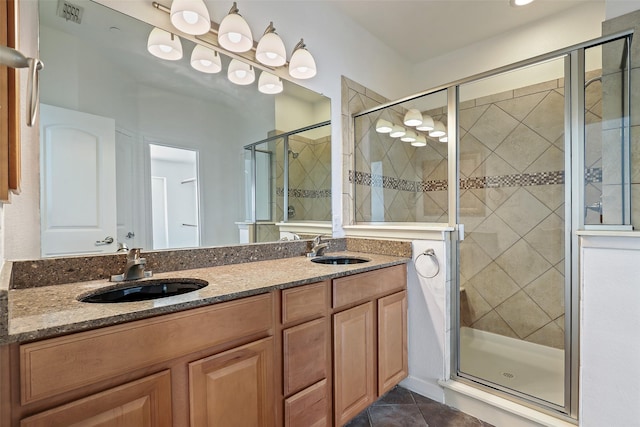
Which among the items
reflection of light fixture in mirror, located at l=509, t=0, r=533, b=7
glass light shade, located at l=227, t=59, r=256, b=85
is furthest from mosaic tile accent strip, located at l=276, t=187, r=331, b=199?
reflection of light fixture in mirror, located at l=509, t=0, r=533, b=7

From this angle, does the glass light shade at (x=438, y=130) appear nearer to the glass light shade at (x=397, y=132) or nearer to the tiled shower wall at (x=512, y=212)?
the tiled shower wall at (x=512, y=212)

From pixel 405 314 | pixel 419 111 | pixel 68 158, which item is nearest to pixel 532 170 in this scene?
pixel 419 111

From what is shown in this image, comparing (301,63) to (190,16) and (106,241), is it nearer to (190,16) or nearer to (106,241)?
(190,16)

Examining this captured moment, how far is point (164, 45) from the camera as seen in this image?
1.47 m

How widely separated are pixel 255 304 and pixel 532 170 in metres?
2.38

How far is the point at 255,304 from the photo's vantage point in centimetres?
113

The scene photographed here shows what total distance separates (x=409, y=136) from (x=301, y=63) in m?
1.23

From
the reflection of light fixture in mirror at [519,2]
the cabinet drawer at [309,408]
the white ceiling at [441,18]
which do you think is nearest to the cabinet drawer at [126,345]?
the cabinet drawer at [309,408]

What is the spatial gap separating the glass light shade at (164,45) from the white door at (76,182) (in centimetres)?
42

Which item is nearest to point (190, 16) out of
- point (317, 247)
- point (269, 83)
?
point (269, 83)

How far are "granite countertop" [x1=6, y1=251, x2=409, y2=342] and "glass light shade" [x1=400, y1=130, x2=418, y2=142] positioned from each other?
1.50 m

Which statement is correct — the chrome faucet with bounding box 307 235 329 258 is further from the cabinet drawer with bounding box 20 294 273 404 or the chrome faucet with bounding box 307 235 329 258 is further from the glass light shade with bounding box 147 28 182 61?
the glass light shade with bounding box 147 28 182 61

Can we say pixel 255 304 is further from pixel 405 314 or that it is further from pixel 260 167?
pixel 405 314

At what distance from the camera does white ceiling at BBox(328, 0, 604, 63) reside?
2.28 meters
